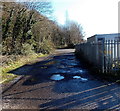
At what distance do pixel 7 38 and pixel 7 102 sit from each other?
11536mm

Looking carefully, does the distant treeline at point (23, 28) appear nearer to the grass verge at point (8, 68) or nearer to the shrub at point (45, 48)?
the shrub at point (45, 48)

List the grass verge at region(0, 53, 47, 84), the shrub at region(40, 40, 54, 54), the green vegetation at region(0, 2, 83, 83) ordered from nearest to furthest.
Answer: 1. the grass verge at region(0, 53, 47, 84)
2. the green vegetation at region(0, 2, 83, 83)
3. the shrub at region(40, 40, 54, 54)

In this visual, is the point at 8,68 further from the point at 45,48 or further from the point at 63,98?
the point at 45,48

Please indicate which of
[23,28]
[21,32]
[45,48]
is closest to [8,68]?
[21,32]

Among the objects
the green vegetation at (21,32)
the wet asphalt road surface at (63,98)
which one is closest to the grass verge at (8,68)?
Answer: the green vegetation at (21,32)

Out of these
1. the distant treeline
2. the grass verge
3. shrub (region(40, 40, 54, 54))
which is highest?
the distant treeline

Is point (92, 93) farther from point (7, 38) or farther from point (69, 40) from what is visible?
point (69, 40)

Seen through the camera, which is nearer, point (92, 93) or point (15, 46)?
point (92, 93)

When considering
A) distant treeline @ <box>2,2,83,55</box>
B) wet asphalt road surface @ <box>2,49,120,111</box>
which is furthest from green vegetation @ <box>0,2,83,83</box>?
wet asphalt road surface @ <box>2,49,120,111</box>

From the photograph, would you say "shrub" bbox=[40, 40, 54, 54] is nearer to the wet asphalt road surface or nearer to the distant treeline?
the distant treeline

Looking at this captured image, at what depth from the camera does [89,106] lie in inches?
150

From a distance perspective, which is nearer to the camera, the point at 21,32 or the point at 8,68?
the point at 8,68

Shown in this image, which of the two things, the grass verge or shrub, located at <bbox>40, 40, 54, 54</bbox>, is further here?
shrub, located at <bbox>40, 40, 54, 54</bbox>

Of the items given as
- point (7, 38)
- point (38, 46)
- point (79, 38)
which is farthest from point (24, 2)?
point (79, 38)
